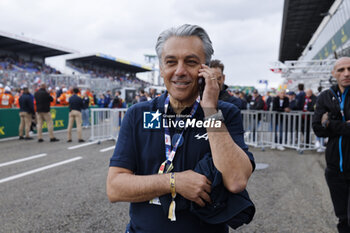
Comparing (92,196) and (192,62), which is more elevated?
(192,62)

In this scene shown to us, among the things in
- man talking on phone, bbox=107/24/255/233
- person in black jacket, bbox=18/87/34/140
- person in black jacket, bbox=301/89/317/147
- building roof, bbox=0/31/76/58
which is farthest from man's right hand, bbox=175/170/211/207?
building roof, bbox=0/31/76/58

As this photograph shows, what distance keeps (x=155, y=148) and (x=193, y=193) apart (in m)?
0.31

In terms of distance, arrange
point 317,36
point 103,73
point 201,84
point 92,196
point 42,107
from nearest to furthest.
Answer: point 201,84 → point 92,196 → point 42,107 → point 317,36 → point 103,73

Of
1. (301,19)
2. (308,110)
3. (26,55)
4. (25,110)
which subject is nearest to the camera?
(308,110)

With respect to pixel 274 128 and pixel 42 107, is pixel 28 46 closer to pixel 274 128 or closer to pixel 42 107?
pixel 42 107

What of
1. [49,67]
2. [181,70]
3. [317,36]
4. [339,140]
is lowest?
[339,140]

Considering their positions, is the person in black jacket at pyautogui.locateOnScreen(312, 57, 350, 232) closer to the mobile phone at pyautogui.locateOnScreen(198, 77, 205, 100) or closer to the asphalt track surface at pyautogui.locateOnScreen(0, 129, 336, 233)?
the asphalt track surface at pyautogui.locateOnScreen(0, 129, 336, 233)

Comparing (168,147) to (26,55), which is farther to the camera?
(26,55)

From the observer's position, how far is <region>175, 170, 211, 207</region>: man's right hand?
117cm

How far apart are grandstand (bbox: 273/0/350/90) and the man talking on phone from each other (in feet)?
28.2

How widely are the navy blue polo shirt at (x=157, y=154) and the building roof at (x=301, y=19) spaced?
25370mm

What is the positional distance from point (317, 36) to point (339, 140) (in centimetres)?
3229

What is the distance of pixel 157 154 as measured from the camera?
135 cm

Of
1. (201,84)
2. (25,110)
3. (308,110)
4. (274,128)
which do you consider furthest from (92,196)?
(308,110)
